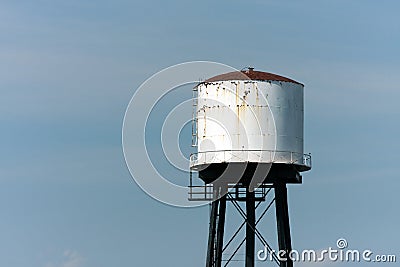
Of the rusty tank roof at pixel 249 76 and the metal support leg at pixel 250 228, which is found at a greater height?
the rusty tank roof at pixel 249 76

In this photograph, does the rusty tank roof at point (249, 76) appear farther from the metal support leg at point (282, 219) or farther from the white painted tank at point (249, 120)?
the metal support leg at point (282, 219)

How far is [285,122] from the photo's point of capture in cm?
15750

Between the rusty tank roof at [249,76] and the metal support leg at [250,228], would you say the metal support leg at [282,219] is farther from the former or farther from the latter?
the rusty tank roof at [249,76]

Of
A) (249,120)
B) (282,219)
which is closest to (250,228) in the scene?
(282,219)

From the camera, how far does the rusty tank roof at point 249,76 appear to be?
157375mm

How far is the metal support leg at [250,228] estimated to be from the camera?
159500 mm

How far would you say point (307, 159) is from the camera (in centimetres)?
15850

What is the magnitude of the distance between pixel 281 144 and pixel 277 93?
239 centimetres

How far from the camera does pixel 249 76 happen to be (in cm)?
15750

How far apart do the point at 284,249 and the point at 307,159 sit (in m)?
4.39

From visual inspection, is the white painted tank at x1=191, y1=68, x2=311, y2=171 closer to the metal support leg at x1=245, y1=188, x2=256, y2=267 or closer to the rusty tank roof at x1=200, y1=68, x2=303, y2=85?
the rusty tank roof at x1=200, y1=68, x2=303, y2=85

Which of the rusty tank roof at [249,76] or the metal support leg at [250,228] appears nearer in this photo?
the rusty tank roof at [249,76]

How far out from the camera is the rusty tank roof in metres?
157

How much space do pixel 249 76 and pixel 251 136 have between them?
287 centimetres
